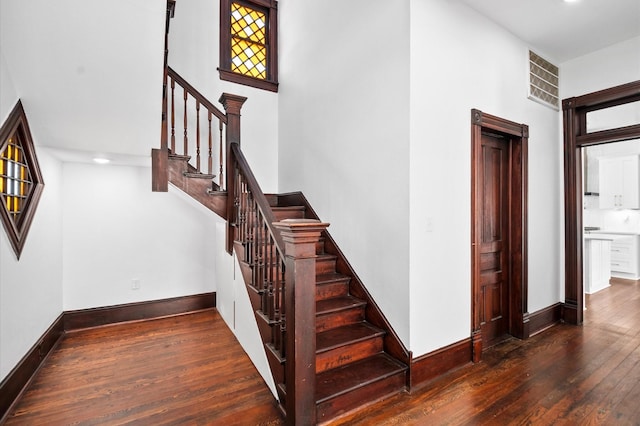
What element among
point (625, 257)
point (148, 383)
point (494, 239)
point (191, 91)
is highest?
point (191, 91)

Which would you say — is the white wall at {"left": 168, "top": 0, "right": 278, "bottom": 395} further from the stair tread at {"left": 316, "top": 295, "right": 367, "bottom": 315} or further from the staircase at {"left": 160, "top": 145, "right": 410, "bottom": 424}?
the stair tread at {"left": 316, "top": 295, "right": 367, "bottom": 315}

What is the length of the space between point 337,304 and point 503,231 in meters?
1.99

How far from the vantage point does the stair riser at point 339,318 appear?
8.53 ft

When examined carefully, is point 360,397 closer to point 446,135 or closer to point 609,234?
point 446,135

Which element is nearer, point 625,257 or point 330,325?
point 330,325

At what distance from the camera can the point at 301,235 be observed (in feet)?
6.03

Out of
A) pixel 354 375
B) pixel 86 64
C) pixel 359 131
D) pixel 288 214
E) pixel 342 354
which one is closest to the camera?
pixel 86 64

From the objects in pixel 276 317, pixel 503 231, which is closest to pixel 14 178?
pixel 276 317

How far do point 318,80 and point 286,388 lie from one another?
3.06 meters

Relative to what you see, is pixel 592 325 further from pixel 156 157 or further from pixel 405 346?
→ pixel 156 157

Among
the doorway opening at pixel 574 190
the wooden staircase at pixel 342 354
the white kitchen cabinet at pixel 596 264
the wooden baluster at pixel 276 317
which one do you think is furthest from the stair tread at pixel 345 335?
the white kitchen cabinet at pixel 596 264

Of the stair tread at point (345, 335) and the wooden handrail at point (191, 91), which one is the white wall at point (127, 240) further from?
the stair tread at point (345, 335)

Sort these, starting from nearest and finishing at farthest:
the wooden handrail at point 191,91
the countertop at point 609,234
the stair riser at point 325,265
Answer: the stair riser at point 325,265 → the wooden handrail at point 191,91 → the countertop at point 609,234

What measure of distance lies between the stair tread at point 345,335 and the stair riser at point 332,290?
1.07 ft
